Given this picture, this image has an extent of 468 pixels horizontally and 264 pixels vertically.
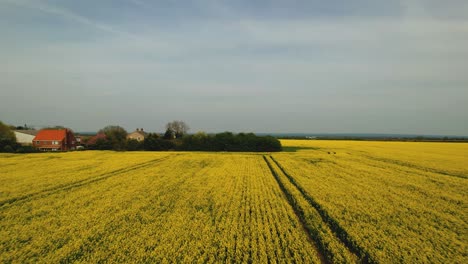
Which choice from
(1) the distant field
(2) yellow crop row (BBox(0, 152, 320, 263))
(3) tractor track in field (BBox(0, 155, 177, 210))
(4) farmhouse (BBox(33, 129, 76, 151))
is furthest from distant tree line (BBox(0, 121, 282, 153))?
(2) yellow crop row (BBox(0, 152, 320, 263))

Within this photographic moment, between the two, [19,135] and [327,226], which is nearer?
[327,226]

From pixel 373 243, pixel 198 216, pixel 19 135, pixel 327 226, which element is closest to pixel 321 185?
pixel 327 226

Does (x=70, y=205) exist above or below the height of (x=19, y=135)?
below

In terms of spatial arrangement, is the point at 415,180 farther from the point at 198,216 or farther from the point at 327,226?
the point at 198,216

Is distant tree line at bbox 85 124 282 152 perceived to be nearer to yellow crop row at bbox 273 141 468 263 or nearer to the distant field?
yellow crop row at bbox 273 141 468 263

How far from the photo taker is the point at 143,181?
20.3 metres

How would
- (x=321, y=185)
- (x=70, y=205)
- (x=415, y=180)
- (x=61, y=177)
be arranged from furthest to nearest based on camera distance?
(x=61, y=177) → (x=415, y=180) → (x=321, y=185) → (x=70, y=205)

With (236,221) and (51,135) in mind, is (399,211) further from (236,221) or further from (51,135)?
(51,135)

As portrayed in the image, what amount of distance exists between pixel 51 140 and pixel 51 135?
78.1 inches

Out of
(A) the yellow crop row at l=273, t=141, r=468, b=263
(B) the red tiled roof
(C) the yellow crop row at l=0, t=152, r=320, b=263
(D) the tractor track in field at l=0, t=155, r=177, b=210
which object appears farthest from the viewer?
(B) the red tiled roof

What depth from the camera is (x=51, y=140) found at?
60531mm

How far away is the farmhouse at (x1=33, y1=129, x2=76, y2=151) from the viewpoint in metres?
60.1

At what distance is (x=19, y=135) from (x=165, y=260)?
299 feet

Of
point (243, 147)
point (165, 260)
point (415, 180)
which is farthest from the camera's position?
point (243, 147)
